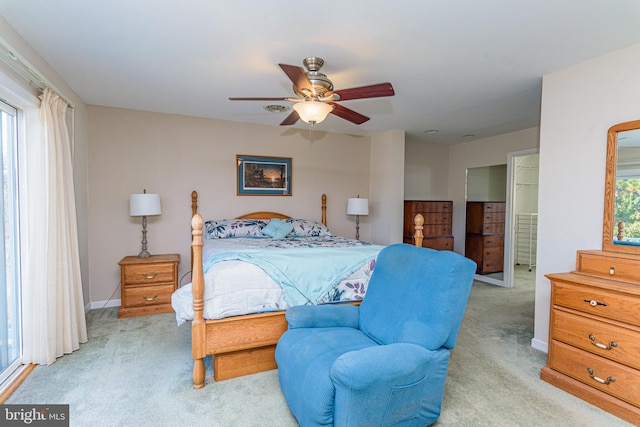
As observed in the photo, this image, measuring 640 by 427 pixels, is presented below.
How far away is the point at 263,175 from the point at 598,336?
388cm

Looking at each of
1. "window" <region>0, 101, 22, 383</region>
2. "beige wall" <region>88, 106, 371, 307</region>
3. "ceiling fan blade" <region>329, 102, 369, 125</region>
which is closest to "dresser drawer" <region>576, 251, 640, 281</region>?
"ceiling fan blade" <region>329, 102, 369, 125</region>

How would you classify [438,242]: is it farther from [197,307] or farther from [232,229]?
[197,307]

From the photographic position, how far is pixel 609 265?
2164 millimetres

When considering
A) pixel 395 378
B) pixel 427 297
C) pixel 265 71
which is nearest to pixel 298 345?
pixel 395 378

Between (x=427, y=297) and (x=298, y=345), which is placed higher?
(x=427, y=297)

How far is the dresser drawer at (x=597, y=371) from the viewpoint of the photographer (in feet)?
6.14

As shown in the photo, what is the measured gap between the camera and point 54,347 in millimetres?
2471

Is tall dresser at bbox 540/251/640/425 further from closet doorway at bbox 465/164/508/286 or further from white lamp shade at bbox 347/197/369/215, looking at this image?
closet doorway at bbox 465/164/508/286

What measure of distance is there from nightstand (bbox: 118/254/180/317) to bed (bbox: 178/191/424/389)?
162 cm

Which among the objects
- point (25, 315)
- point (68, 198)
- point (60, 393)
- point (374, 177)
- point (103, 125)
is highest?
point (103, 125)

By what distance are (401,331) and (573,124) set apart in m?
2.29

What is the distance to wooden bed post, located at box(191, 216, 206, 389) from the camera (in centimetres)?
209

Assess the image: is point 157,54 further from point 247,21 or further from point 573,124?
point 573,124

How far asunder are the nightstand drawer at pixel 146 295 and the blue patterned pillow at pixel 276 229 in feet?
4.16
